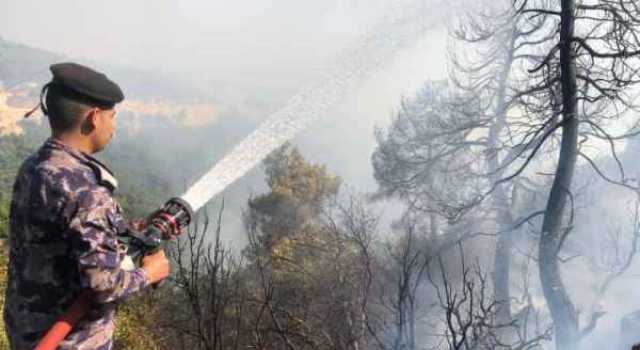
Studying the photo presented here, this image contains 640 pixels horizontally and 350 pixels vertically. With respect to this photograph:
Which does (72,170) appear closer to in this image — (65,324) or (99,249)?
(99,249)

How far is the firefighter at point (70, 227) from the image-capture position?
1933mm

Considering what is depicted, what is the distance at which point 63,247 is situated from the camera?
1989 millimetres

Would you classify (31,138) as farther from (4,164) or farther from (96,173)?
(96,173)

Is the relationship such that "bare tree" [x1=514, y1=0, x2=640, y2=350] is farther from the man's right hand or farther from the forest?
the man's right hand

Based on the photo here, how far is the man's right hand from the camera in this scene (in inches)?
84.7

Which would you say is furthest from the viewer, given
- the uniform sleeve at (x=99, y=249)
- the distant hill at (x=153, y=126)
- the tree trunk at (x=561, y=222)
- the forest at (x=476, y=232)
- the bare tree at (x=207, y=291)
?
the distant hill at (x=153, y=126)

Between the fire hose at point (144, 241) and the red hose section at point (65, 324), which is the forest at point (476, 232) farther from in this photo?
the red hose section at point (65, 324)

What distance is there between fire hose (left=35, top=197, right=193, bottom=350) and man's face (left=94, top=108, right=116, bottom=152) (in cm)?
Answer: 37

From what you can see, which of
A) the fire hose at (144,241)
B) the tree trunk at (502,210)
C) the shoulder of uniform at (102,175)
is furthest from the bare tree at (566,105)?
the shoulder of uniform at (102,175)

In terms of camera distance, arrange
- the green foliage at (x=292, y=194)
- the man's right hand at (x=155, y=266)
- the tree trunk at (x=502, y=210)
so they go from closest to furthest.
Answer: the man's right hand at (x=155, y=266)
the tree trunk at (x=502, y=210)
the green foliage at (x=292, y=194)

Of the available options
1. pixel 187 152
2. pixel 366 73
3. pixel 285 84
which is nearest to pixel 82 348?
pixel 366 73

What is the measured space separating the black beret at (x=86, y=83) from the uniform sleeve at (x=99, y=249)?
36 centimetres

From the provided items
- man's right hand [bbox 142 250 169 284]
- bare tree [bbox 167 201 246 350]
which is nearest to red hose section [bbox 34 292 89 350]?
man's right hand [bbox 142 250 169 284]

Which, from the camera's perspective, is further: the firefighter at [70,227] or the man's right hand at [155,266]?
the man's right hand at [155,266]
